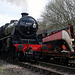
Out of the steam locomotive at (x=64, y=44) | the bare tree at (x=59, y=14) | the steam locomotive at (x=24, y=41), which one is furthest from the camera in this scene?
the bare tree at (x=59, y=14)

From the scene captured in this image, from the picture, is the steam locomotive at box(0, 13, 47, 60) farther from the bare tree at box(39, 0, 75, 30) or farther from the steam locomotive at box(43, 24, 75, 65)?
the bare tree at box(39, 0, 75, 30)

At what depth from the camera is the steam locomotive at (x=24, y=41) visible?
10961mm

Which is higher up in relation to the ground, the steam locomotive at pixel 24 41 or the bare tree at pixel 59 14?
the bare tree at pixel 59 14

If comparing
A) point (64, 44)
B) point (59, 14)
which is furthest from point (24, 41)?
point (59, 14)

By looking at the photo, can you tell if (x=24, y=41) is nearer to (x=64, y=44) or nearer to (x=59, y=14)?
(x=64, y=44)

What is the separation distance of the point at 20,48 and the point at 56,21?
15.3 m

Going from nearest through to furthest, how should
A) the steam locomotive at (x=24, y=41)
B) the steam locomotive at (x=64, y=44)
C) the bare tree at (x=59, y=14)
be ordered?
1. the steam locomotive at (x=64, y=44)
2. the steam locomotive at (x=24, y=41)
3. the bare tree at (x=59, y=14)

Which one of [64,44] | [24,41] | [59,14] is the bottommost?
[64,44]

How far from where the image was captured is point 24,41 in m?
11.4

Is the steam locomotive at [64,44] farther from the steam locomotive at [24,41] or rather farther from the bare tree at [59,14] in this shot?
the bare tree at [59,14]

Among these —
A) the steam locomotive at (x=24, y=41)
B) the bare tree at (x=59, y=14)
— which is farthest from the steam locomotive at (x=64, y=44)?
the bare tree at (x=59, y=14)

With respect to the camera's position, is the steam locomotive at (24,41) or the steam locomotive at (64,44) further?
the steam locomotive at (24,41)

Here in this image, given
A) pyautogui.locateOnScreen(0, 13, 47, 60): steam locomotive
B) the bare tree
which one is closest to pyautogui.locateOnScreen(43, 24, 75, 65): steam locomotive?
pyautogui.locateOnScreen(0, 13, 47, 60): steam locomotive

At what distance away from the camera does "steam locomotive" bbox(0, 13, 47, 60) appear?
1096 cm
